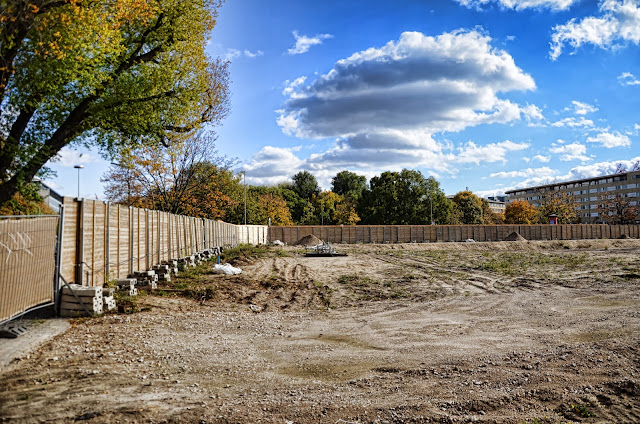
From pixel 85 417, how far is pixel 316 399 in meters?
2.85

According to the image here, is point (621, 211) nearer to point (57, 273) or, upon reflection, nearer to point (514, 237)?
point (514, 237)

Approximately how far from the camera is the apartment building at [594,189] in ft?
442

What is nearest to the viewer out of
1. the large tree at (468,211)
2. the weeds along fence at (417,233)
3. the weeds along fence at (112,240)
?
the weeds along fence at (112,240)

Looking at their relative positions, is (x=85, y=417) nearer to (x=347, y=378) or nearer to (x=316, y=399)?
(x=316, y=399)

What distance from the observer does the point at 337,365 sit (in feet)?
24.8

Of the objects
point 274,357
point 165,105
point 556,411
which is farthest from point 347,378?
point 165,105

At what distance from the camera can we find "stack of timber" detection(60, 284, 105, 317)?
10.0m

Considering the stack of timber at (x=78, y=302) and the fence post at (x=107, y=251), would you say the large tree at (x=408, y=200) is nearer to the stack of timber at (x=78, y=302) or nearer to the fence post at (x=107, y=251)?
the fence post at (x=107, y=251)

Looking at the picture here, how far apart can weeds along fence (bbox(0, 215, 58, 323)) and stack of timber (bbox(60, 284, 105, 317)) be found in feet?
1.16

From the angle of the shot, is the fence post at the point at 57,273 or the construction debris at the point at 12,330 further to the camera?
the fence post at the point at 57,273

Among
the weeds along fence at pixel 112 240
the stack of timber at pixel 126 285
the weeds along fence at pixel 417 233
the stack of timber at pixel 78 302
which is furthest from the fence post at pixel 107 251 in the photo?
the weeds along fence at pixel 417 233

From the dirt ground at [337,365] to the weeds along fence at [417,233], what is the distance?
5157cm

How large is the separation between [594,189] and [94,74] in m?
166

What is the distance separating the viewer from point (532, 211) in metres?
109
